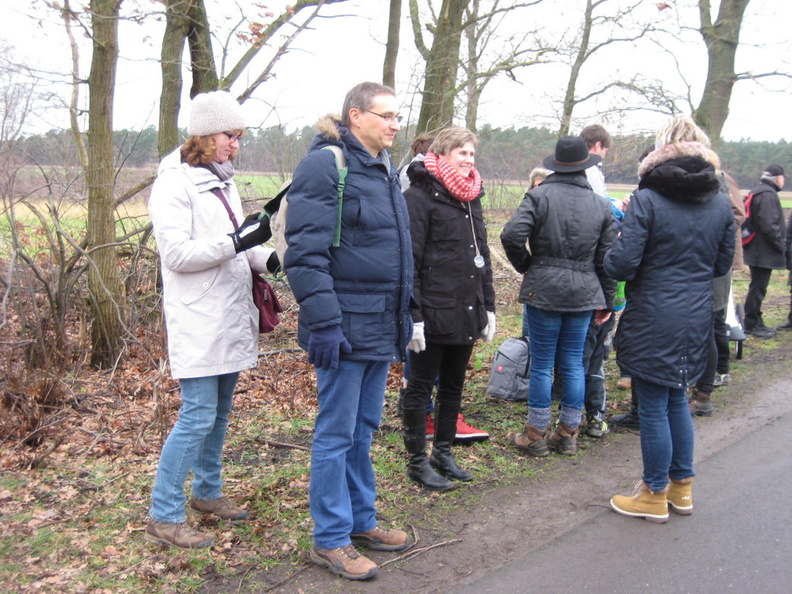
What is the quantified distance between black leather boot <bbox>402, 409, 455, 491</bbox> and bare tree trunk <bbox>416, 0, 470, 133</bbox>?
261 inches

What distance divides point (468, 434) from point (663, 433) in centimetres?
151

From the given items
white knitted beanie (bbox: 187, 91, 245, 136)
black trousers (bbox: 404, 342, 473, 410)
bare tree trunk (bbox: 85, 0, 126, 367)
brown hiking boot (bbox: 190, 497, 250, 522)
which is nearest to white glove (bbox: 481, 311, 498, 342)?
black trousers (bbox: 404, 342, 473, 410)

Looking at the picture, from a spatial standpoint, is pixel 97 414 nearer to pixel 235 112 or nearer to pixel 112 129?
pixel 112 129

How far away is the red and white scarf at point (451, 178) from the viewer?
13.7 feet

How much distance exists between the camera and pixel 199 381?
3.37 m

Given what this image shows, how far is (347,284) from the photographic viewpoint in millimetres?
3209

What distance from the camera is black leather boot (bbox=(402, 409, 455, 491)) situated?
14.2ft

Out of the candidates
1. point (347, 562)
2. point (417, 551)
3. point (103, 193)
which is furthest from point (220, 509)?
point (103, 193)

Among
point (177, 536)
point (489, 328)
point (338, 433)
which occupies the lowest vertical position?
point (177, 536)

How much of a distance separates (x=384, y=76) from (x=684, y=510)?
25.1 ft

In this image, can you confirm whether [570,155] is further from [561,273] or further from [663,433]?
[663,433]

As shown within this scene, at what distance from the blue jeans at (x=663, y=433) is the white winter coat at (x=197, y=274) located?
2.16 m

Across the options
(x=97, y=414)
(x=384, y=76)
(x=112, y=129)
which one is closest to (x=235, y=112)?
(x=97, y=414)

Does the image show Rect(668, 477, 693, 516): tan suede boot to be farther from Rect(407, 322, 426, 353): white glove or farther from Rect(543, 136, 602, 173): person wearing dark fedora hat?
Rect(543, 136, 602, 173): person wearing dark fedora hat
